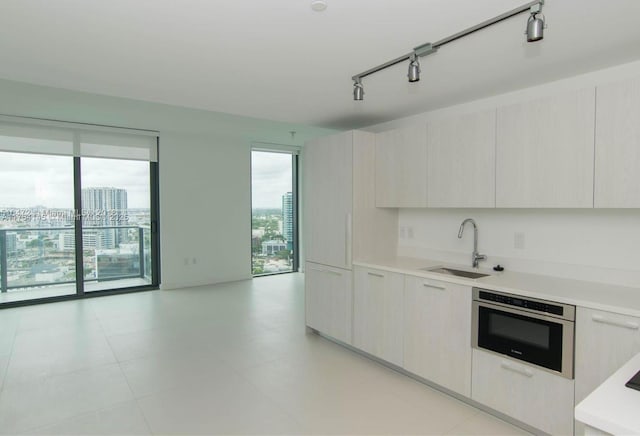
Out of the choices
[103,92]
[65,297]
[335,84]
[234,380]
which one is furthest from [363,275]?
[65,297]

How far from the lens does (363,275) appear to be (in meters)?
3.42

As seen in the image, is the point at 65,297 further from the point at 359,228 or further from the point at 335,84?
the point at 335,84

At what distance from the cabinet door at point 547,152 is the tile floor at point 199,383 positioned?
1.57 m

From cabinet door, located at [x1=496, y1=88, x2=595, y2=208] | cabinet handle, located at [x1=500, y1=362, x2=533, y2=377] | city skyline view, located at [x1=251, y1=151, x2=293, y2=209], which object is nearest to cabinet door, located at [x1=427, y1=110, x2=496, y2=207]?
cabinet door, located at [x1=496, y1=88, x2=595, y2=208]

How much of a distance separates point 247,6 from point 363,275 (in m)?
2.43

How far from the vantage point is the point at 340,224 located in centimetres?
363

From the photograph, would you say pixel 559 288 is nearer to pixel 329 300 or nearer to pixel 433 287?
pixel 433 287

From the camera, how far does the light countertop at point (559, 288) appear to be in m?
1.99

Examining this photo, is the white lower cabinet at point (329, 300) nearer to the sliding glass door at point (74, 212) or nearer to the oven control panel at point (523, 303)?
the oven control panel at point (523, 303)

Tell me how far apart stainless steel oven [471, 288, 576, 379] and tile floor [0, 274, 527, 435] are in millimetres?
528

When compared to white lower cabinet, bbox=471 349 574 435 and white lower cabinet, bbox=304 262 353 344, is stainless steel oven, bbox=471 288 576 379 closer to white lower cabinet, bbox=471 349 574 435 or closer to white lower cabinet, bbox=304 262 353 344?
white lower cabinet, bbox=471 349 574 435

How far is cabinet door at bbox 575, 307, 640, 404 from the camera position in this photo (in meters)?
1.88

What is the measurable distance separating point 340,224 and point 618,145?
2.23 m

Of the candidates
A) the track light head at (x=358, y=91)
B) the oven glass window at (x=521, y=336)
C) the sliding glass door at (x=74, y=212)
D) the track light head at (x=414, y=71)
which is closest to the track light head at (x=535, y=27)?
the track light head at (x=414, y=71)
